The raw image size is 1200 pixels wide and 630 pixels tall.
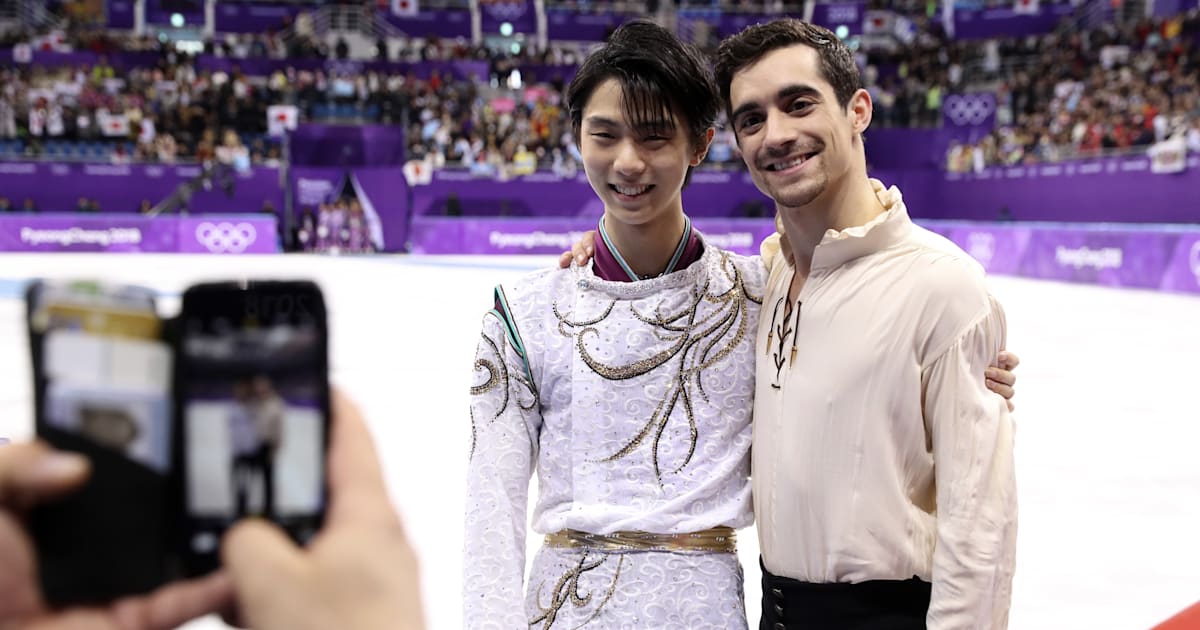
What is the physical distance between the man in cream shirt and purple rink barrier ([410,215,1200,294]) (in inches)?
326

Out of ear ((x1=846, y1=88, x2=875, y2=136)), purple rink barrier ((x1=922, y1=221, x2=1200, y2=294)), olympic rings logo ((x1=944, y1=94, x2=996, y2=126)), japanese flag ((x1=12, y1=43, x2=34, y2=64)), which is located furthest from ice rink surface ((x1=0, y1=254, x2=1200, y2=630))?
japanese flag ((x1=12, y1=43, x2=34, y2=64))

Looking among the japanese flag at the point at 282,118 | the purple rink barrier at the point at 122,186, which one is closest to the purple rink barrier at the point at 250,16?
the japanese flag at the point at 282,118

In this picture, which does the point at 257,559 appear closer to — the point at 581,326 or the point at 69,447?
the point at 69,447

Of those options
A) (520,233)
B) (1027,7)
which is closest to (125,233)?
(520,233)

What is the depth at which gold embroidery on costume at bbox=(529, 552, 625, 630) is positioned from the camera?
4.95 ft

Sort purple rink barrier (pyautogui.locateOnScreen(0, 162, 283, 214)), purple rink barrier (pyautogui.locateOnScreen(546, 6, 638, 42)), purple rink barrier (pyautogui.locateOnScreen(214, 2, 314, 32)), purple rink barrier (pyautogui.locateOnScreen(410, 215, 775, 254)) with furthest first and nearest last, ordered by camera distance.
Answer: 1. purple rink barrier (pyautogui.locateOnScreen(546, 6, 638, 42))
2. purple rink barrier (pyautogui.locateOnScreen(214, 2, 314, 32))
3. purple rink barrier (pyautogui.locateOnScreen(0, 162, 283, 214))
4. purple rink barrier (pyautogui.locateOnScreen(410, 215, 775, 254))

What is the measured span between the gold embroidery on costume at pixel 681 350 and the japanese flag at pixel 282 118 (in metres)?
18.1

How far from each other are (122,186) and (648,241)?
62.0 feet

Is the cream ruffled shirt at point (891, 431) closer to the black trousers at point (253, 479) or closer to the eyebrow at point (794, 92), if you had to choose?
the eyebrow at point (794, 92)

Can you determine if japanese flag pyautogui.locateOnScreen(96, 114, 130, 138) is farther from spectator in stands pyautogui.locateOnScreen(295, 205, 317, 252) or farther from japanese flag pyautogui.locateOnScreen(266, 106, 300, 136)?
spectator in stands pyautogui.locateOnScreen(295, 205, 317, 252)

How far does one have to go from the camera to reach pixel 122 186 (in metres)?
18.2

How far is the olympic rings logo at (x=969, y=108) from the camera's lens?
19.9 m

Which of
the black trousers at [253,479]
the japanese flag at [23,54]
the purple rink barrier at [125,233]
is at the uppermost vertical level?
the japanese flag at [23,54]

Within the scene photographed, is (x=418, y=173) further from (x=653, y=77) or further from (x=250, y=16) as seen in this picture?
(x=653, y=77)
